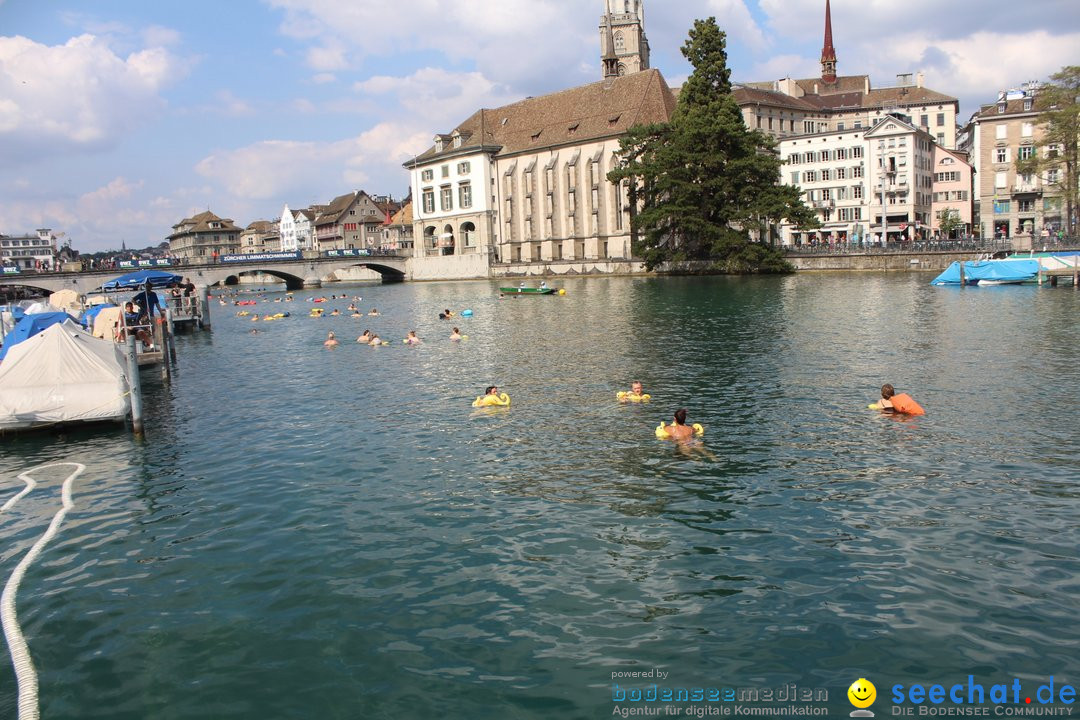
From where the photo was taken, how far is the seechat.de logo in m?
8.99

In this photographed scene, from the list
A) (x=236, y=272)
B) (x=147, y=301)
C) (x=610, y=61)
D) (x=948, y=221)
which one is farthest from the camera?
(x=610, y=61)

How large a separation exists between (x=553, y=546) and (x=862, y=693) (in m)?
5.58

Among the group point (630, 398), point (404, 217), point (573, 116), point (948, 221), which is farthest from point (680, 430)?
point (404, 217)

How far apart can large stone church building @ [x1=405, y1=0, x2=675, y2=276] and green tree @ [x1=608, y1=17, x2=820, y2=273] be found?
20438mm

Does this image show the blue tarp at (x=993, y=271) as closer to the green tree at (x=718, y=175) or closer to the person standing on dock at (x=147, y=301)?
the green tree at (x=718, y=175)

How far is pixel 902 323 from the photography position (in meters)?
41.2

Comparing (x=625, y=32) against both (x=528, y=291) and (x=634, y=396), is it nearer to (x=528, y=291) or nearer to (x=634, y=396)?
(x=528, y=291)

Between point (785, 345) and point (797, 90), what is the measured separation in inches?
4131

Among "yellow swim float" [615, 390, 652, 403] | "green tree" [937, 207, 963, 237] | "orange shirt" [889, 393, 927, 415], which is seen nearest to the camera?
"orange shirt" [889, 393, 927, 415]

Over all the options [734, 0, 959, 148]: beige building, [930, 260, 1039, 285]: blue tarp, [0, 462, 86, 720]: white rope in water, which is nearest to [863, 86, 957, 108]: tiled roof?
[734, 0, 959, 148]: beige building

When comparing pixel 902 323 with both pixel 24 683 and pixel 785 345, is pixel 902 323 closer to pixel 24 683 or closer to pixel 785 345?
pixel 785 345

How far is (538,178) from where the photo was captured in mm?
122062

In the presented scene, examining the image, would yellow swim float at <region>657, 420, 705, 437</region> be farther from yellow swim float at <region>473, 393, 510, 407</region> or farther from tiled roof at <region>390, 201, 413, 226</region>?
tiled roof at <region>390, 201, 413, 226</region>

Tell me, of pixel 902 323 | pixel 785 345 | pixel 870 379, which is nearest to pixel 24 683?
pixel 870 379
